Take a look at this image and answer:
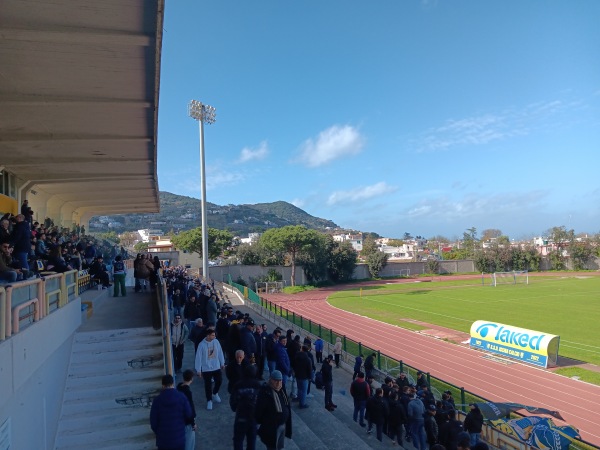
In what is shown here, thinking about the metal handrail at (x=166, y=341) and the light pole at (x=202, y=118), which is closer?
the metal handrail at (x=166, y=341)

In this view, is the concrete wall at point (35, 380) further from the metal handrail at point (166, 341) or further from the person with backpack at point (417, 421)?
the person with backpack at point (417, 421)

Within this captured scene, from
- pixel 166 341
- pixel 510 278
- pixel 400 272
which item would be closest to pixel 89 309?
pixel 166 341

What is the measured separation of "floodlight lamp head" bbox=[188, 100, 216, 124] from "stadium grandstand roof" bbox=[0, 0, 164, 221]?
3130 centimetres

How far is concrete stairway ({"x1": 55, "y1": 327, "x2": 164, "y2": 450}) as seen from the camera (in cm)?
631

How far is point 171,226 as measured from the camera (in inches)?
7274

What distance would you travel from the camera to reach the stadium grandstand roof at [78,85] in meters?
6.41

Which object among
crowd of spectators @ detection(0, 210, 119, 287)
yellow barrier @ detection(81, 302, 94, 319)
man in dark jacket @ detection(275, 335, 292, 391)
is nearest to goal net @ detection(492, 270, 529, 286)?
man in dark jacket @ detection(275, 335, 292, 391)

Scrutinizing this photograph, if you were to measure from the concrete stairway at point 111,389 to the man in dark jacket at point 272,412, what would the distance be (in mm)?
2069

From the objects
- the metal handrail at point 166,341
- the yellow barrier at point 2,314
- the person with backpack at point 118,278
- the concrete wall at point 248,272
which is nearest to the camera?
the yellow barrier at point 2,314

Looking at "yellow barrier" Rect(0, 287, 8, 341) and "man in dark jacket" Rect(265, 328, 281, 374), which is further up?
"yellow barrier" Rect(0, 287, 8, 341)

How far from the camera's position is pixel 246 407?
5406 mm

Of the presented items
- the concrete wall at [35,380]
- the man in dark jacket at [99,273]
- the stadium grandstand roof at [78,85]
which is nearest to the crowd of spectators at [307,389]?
the concrete wall at [35,380]

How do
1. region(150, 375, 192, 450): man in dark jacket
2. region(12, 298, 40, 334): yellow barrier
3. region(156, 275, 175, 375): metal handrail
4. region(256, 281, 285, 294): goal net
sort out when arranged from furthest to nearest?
region(256, 281, 285, 294): goal net → region(156, 275, 175, 375): metal handrail → region(12, 298, 40, 334): yellow barrier → region(150, 375, 192, 450): man in dark jacket

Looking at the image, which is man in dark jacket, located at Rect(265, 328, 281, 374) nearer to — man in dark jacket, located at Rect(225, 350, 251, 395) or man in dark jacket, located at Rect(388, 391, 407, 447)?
man in dark jacket, located at Rect(225, 350, 251, 395)
